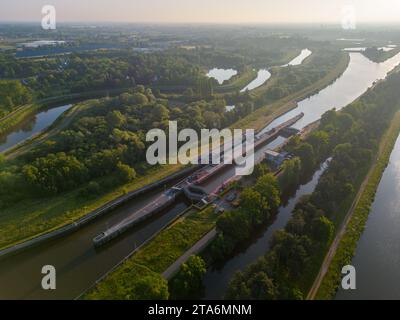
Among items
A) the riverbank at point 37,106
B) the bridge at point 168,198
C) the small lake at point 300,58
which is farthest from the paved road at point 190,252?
the small lake at point 300,58

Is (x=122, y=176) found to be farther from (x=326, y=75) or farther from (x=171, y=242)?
(x=326, y=75)

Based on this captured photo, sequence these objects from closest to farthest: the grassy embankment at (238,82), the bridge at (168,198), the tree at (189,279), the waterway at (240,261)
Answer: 1. the tree at (189,279)
2. the waterway at (240,261)
3. the bridge at (168,198)
4. the grassy embankment at (238,82)

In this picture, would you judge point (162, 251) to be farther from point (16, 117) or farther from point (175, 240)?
point (16, 117)

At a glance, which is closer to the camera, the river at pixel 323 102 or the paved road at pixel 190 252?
the paved road at pixel 190 252

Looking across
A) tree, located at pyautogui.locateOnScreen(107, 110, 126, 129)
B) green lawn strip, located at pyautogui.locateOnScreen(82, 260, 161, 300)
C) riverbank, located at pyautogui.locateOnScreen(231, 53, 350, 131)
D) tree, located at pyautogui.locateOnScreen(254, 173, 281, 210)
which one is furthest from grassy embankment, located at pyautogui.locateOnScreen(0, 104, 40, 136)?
tree, located at pyautogui.locateOnScreen(254, 173, 281, 210)

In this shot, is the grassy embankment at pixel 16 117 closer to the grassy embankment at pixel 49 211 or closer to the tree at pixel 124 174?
the grassy embankment at pixel 49 211
